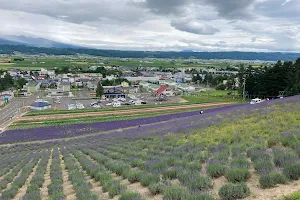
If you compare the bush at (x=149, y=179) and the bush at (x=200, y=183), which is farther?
the bush at (x=149, y=179)

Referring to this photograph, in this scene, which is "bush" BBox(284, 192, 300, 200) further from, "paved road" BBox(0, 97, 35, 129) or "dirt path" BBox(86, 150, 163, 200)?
"paved road" BBox(0, 97, 35, 129)

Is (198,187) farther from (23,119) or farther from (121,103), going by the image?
(121,103)

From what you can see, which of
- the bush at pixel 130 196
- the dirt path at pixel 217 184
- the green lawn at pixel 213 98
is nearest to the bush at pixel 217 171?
the dirt path at pixel 217 184

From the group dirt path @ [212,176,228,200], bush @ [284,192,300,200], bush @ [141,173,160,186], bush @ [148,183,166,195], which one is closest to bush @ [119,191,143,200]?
bush @ [148,183,166,195]

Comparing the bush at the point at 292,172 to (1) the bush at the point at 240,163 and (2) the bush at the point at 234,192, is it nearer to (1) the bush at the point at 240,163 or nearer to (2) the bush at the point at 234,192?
(1) the bush at the point at 240,163

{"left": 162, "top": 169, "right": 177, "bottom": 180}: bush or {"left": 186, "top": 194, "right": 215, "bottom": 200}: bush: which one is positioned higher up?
{"left": 186, "top": 194, "right": 215, "bottom": 200}: bush

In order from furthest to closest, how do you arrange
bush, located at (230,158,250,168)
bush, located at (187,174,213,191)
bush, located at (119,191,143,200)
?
bush, located at (230,158,250,168), bush, located at (187,174,213,191), bush, located at (119,191,143,200)

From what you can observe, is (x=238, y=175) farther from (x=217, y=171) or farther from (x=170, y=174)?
(x=170, y=174)
